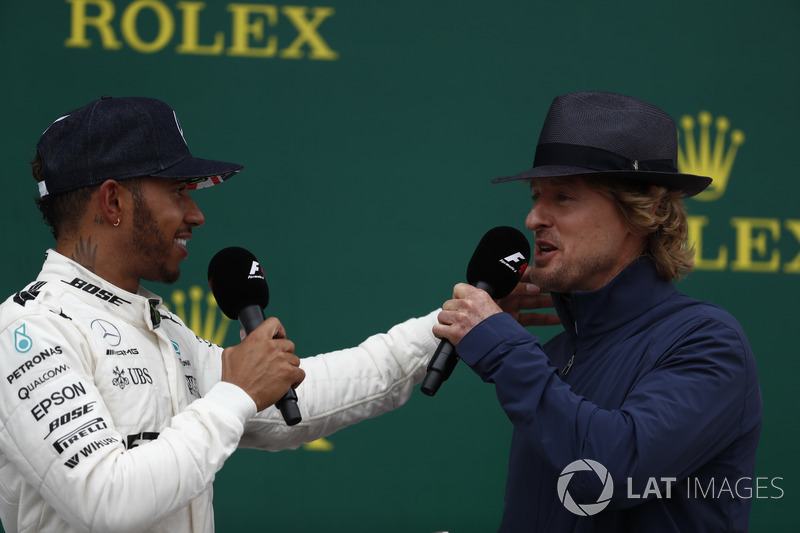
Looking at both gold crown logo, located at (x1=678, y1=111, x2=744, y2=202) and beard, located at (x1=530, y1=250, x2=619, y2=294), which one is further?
gold crown logo, located at (x1=678, y1=111, x2=744, y2=202)

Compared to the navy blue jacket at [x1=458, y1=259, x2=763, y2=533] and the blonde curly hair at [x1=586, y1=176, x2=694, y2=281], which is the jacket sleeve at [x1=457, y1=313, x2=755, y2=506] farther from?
the blonde curly hair at [x1=586, y1=176, x2=694, y2=281]

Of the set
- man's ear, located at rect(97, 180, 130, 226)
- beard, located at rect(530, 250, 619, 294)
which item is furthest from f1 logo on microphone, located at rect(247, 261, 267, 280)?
beard, located at rect(530, 250, 619, 294)

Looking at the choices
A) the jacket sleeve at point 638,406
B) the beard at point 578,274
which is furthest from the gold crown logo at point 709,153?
the jacket sleeve at point 638,406

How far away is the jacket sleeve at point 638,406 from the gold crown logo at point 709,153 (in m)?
1.48

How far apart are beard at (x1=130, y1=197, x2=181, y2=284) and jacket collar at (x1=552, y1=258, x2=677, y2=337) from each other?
0.75 meters

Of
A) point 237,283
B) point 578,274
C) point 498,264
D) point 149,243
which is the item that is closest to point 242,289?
point 237,283

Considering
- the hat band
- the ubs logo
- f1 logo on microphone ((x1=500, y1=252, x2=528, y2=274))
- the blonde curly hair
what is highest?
the hat band

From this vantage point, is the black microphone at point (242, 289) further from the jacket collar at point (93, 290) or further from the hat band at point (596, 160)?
the hat band at point (596, 160)

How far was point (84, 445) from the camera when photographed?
3.97 ft

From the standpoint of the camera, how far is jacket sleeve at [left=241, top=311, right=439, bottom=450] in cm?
176

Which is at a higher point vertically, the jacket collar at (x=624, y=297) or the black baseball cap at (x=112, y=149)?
the black baseball cap at (x=112, y=149)

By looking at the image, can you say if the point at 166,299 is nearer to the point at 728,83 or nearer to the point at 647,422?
the point at 647,422

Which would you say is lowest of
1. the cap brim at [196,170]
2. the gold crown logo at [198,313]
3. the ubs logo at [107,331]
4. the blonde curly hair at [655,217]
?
the gold crown logo at [198,313]

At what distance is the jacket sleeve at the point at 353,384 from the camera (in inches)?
69.1
